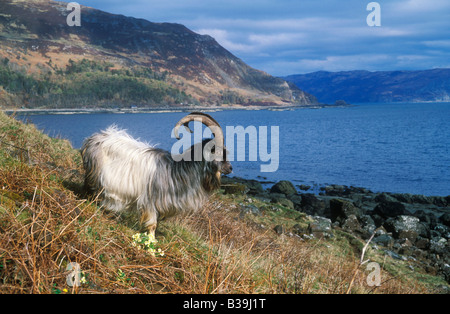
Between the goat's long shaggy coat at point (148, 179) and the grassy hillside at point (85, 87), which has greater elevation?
the grassy hillside at point (85, 87)

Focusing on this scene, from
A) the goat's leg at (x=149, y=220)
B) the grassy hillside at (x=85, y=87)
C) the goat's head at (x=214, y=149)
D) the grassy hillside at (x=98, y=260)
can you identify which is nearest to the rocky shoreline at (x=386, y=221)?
the goat's head at (x=214, y=149)

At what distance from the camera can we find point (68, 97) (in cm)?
14562

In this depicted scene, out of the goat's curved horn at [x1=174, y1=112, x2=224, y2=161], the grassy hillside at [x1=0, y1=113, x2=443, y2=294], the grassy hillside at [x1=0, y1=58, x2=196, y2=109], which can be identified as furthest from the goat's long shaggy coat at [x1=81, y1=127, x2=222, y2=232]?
the grassy hillside at [x1=0, y1=58, x2=196, y2=109]

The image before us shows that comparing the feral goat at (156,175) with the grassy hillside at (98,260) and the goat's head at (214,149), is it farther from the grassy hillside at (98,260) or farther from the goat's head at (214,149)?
the grassy hillside at (98,260)

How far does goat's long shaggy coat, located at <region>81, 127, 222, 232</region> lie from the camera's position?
19.6ft

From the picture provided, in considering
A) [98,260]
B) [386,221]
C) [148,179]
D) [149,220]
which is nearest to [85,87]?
[386,221]

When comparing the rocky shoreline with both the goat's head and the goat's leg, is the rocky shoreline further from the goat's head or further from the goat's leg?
the goat's leg

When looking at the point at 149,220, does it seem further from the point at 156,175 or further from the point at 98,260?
the point at 98,260

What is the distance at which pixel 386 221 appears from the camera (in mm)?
18172

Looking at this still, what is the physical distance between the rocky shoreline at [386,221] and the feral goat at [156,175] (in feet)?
17.4

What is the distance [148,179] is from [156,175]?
141 mm

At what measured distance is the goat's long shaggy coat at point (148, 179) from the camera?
5.97 meters

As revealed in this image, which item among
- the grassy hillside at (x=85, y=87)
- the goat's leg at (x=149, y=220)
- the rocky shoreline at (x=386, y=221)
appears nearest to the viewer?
the goat's leg at (x=149, y=220)
